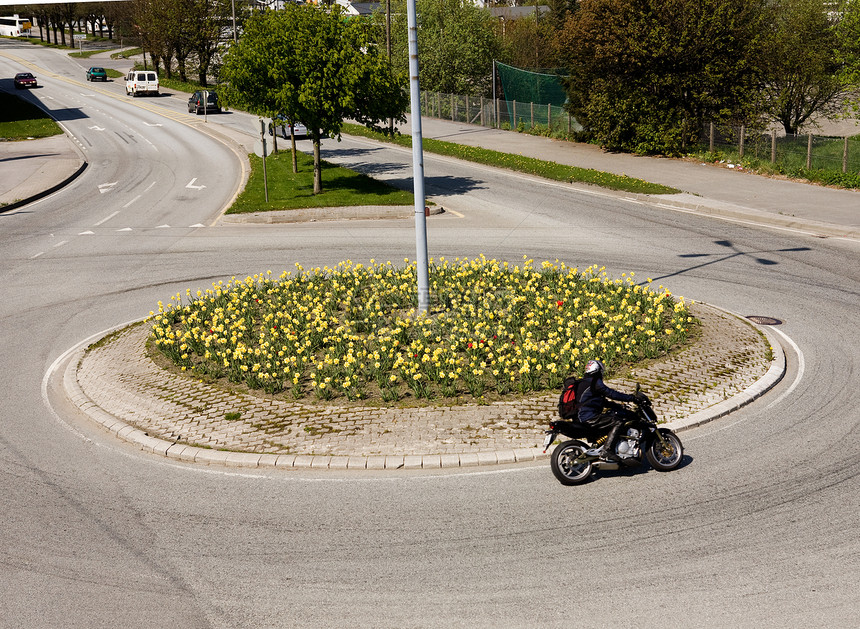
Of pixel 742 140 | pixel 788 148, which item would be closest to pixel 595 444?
pixel 788 148

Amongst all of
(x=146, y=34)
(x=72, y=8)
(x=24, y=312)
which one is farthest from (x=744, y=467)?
(x=72, y=8)

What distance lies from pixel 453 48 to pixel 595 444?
49.5 metres

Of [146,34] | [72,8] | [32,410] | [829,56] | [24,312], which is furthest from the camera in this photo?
[72,8]

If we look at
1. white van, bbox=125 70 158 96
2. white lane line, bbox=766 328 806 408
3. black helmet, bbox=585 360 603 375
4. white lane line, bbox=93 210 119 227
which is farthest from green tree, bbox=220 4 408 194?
white van, bbox=125 70 158 96

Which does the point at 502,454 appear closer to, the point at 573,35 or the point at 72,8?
the point at 573,35

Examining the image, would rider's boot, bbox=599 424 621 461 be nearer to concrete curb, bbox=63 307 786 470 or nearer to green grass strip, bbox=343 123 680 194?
concrete curb, bbox=63 307 786 470

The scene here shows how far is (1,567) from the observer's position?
7.29 meters

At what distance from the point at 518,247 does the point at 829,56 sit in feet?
73.0

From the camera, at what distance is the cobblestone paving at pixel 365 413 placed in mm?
Answer: 9508

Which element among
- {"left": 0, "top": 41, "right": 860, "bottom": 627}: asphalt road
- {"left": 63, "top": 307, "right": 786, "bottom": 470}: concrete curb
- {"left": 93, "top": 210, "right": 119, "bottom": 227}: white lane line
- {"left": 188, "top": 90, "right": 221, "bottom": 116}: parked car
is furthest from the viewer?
{"left": 188, "top": 90, "right": 221, "bottom": 116}: parked car

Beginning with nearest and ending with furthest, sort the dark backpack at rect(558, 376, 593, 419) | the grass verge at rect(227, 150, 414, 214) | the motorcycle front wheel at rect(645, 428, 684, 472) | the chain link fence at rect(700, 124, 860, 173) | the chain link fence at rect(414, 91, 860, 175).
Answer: the dark backpack at rect(558, 376, 593, 419), the motorcycle front wheel at rect(645, 428, 684, 472), the grass verge at rect(227, 150, 414, 214), the chain link fence at rect(700, 124, 860, 173), the chain link fence at rect(414, 91, 860, 175)

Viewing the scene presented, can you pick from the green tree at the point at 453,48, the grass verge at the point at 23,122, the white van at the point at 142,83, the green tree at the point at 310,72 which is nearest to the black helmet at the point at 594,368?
the green tree at the point at 310,72

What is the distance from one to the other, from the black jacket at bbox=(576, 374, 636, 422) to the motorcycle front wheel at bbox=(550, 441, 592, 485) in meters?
0.31

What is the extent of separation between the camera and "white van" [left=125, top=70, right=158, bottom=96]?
66750 millimetres
